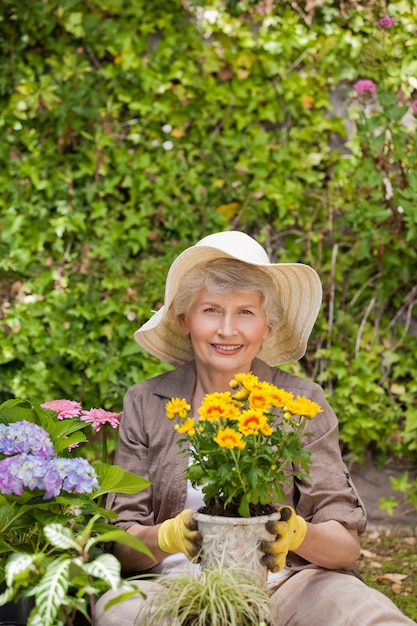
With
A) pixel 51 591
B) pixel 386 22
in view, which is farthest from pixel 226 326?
pixel 386 22

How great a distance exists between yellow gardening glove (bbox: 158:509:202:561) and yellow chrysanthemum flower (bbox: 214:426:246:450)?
23 cm

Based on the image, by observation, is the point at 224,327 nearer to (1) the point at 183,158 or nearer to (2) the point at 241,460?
(2) the point at 241,460

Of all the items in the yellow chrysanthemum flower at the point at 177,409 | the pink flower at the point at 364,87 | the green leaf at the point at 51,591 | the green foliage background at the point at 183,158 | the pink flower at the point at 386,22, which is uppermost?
the pink flower at the point at 386,22

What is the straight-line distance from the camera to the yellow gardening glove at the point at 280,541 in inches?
73.1

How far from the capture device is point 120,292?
4.27 metres

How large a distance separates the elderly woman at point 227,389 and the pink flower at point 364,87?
1754mm

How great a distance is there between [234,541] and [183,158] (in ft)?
9.34

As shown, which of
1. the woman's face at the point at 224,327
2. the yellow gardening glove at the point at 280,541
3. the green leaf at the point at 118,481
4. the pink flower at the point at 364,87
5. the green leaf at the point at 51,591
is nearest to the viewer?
the green leaf at the point at 51,591

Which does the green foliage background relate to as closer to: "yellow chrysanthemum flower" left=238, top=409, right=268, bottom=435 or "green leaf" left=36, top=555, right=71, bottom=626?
"yellow chrysanthemum flower" left=238, top=409, right=268, bottom=435

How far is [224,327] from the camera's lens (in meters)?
2.36

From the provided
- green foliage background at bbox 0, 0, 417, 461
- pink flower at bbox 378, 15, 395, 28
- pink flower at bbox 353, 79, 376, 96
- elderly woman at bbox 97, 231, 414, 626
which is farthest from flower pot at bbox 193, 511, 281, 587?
pink flower at bbox 378, 15, 395, 28

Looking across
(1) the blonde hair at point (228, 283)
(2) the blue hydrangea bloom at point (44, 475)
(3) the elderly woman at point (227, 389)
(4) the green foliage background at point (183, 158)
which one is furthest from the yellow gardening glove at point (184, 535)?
(4) the green foliage background at point (183, 158)

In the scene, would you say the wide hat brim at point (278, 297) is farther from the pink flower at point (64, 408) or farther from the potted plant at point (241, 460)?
the potted plant at point (241, 460)

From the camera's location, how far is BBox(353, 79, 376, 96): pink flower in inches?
157
